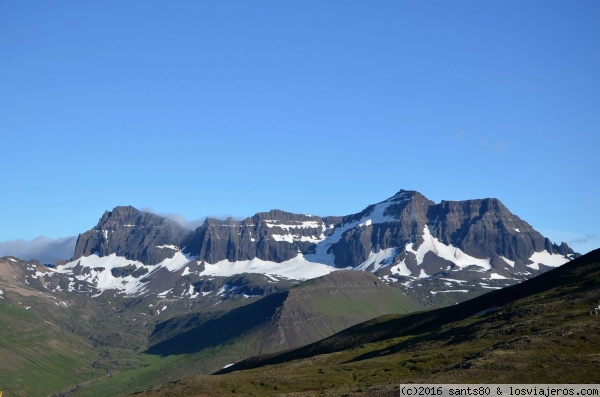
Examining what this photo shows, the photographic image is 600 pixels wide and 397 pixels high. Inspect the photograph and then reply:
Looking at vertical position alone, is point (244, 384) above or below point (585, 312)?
below

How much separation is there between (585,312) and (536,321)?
11313mm

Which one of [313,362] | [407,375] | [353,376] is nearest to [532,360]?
[407,375]

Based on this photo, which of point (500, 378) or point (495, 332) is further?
point (495, 332)

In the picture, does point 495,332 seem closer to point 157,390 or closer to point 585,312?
point 585,312

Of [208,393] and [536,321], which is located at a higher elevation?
[536,321]

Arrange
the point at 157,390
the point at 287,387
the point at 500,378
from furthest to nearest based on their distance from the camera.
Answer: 1. the point at 157,390
2. the point at 287,387
3. the point at 500,378

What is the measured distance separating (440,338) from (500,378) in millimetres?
77848

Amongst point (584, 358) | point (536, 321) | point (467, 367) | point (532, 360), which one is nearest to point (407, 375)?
point (467, 367)

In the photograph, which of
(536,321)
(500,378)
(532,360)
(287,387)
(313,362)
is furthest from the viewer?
(313,362)

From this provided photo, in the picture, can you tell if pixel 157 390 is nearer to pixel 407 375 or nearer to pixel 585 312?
pixel 407 375

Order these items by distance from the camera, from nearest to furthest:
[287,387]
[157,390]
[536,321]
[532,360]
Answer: [532,360]
[287,387]
[157,390]
[536,321]

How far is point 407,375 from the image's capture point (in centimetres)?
14750

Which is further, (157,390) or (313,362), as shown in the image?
(313,362)

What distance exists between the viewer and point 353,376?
6353 inches
